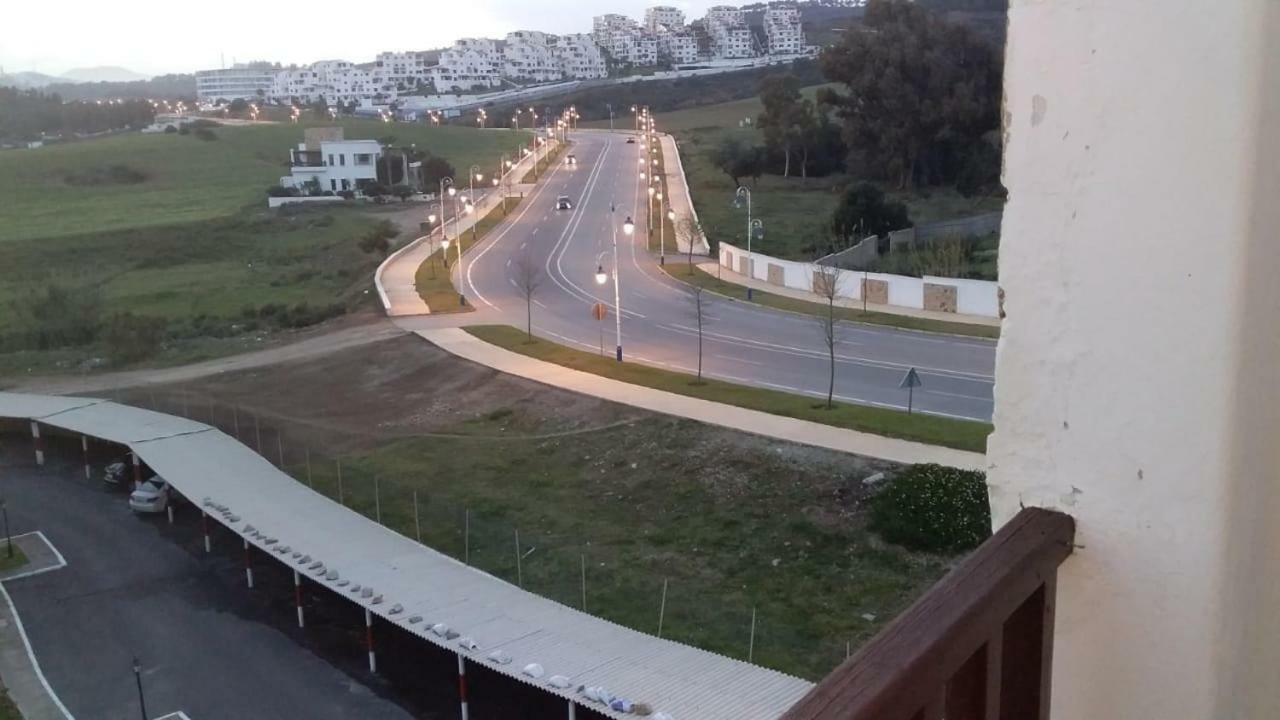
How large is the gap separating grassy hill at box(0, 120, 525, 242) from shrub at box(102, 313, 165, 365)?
34.9 m

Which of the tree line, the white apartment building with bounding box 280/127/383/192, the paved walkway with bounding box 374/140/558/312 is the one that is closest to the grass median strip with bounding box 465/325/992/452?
the paved walkway with bounding box 374/140/558/312

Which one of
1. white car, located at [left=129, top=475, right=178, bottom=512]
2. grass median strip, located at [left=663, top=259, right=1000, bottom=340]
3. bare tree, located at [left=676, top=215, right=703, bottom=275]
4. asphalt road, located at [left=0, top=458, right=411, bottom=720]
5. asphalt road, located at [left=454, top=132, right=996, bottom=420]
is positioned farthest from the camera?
bare tree, located at [left=676, top=215, right=703, bottom=275]

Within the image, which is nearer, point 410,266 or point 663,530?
point 663,530

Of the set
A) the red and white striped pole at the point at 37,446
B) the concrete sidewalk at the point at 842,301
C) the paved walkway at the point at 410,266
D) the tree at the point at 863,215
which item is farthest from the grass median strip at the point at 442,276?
the tree at the point at 863,215

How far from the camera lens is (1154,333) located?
5.41ft

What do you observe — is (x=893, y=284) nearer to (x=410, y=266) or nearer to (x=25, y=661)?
(x=410, y=266)

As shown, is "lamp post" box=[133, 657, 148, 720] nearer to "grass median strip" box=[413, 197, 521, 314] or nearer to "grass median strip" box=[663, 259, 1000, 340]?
"grass median strip" box=[663, 259, 1000, 340]

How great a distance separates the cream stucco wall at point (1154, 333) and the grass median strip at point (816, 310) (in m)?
26.7

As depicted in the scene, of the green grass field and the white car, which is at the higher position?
the green grass field

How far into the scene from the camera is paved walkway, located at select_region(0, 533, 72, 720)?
13.5 m

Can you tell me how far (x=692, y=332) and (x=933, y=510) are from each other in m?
16.5

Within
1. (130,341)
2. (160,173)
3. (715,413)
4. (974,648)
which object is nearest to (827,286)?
(715,413)

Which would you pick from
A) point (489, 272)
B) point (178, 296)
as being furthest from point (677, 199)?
point (178, 296)

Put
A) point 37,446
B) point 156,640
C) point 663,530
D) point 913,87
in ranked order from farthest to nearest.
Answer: point 913,87
point 37,446
point 663,530
point 156,640
